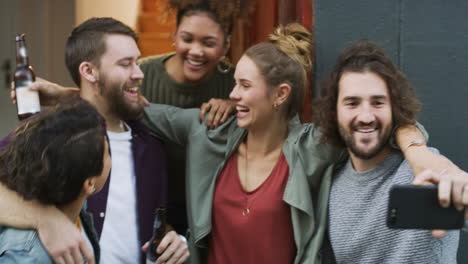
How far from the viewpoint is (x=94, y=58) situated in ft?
11.5

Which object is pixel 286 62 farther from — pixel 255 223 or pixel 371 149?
pixel 255 223

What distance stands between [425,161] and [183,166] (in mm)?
1575

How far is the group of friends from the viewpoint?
3023 mm

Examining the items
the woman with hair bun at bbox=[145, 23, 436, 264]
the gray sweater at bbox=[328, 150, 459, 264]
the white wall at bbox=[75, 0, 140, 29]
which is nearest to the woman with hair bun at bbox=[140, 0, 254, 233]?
the woman with hair bun at bbox=[145, 23, 436, 264]

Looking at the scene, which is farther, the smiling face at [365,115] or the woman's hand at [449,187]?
the smiling face at [365,115]

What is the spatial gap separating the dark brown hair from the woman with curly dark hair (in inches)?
39.5

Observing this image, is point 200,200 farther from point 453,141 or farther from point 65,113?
point 453,141

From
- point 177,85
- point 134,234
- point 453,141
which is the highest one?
point 177,85

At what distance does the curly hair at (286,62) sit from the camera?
11.6ft

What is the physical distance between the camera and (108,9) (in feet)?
25.2

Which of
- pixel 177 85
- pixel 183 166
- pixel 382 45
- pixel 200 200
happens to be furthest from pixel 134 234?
pixel 382 45

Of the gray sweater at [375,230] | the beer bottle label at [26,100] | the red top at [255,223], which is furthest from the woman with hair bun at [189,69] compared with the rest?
the gray sweater at [375,230]

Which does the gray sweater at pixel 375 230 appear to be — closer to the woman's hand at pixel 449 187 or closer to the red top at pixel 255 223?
the red top at pixel 255 223

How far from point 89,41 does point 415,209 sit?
1.90 metres
